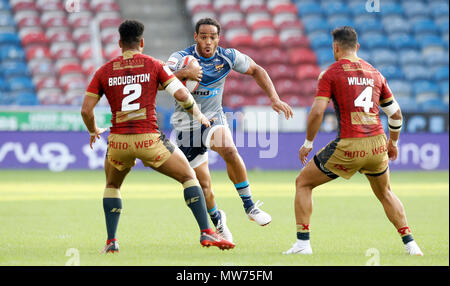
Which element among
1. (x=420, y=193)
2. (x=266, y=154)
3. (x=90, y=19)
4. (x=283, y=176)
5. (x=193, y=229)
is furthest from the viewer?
(x=90, y=19)

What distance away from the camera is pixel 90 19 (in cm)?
2431

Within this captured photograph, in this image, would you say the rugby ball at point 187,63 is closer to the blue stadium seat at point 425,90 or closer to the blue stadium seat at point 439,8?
the blue stadium seat at point 425,90

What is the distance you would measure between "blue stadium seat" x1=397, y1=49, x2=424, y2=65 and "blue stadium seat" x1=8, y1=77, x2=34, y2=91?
39.4 ft

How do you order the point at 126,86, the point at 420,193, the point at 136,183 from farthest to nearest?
the point at 136,183 → the point at 420,193 → the point at 126,86

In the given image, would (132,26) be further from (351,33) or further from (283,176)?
(283,176)

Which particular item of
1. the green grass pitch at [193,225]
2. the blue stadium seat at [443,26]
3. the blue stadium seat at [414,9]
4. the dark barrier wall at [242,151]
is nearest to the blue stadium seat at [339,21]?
the blue stadium seat at [414,9]

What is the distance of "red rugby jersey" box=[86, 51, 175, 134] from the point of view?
23.2 ft

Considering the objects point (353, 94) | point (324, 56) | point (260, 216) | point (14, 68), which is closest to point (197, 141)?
point (260, 216)

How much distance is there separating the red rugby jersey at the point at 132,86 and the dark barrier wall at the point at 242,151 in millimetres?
12035

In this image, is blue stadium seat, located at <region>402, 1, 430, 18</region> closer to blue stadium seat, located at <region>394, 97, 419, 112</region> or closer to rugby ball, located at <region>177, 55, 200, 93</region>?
blue stadium seat, located at <region>394, 97, 419, 112</region>

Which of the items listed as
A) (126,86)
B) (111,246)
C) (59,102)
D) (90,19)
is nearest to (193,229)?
(111,246)

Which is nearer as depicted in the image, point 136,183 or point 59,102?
point 136,183

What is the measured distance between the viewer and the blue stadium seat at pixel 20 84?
74.0 feet
